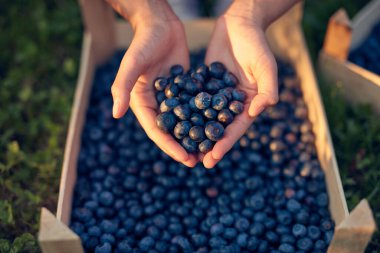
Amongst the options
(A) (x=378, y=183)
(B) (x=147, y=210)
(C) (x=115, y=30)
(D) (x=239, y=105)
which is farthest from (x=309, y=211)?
(C) (x=115, y=30)

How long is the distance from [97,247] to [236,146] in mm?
992

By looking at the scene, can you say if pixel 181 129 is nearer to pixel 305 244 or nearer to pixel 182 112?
pixel 182 112

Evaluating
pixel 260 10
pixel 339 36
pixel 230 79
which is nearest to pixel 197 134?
pixel 230 79

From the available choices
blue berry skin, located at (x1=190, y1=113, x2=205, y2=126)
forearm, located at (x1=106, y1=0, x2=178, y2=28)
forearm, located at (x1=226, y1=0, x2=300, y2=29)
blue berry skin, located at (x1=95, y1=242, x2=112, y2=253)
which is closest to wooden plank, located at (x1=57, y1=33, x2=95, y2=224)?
blue berry skin, located at (x1=95, y1=242, x2=112, y2=253)

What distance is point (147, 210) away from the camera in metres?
2.40

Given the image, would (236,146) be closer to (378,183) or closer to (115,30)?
(378,183)

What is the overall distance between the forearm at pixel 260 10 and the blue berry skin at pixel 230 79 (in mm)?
333

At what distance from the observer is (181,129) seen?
2119 millimetres

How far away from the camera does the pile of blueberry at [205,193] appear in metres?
2.26

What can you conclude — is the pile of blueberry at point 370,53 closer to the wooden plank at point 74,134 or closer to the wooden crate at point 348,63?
the wooden crate at point 348,63

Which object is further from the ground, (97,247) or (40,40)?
(97,247)

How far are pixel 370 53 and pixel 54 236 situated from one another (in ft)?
7.98

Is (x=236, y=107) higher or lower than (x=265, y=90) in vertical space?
lower

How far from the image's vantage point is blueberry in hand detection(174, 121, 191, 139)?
212 cm
